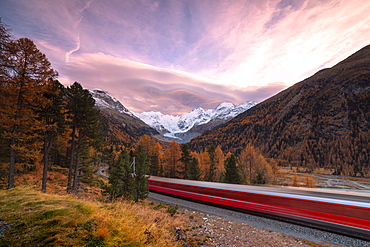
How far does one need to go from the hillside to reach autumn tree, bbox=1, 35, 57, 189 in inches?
4783

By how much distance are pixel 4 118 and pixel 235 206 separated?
19.3 metres

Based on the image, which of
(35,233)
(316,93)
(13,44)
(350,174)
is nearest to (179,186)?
(35,233)

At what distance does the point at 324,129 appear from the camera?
141 metres

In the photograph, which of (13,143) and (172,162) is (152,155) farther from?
(13,143)

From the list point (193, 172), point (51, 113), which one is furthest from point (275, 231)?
point (193, 172)

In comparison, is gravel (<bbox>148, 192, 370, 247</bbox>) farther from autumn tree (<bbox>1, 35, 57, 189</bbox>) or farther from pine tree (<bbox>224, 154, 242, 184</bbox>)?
pine tree (<bbox>224, 154, 242, 184</bbox>)

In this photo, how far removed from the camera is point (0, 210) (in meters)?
5.57

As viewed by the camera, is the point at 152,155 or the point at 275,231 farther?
the point at 152,155

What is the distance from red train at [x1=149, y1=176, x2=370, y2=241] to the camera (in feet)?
26.1

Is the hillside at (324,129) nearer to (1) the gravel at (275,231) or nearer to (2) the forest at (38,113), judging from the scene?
(1) the gravel at (275,231)

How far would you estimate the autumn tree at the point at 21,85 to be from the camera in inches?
532

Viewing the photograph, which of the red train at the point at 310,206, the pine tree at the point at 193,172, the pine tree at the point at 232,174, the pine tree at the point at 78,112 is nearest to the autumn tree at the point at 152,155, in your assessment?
the pine tree at the point at 193,172

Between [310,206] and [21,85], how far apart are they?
22906 millimetres

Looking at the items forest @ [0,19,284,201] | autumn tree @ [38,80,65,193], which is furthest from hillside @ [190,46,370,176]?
autumn tree @ [38,80,65,193]
